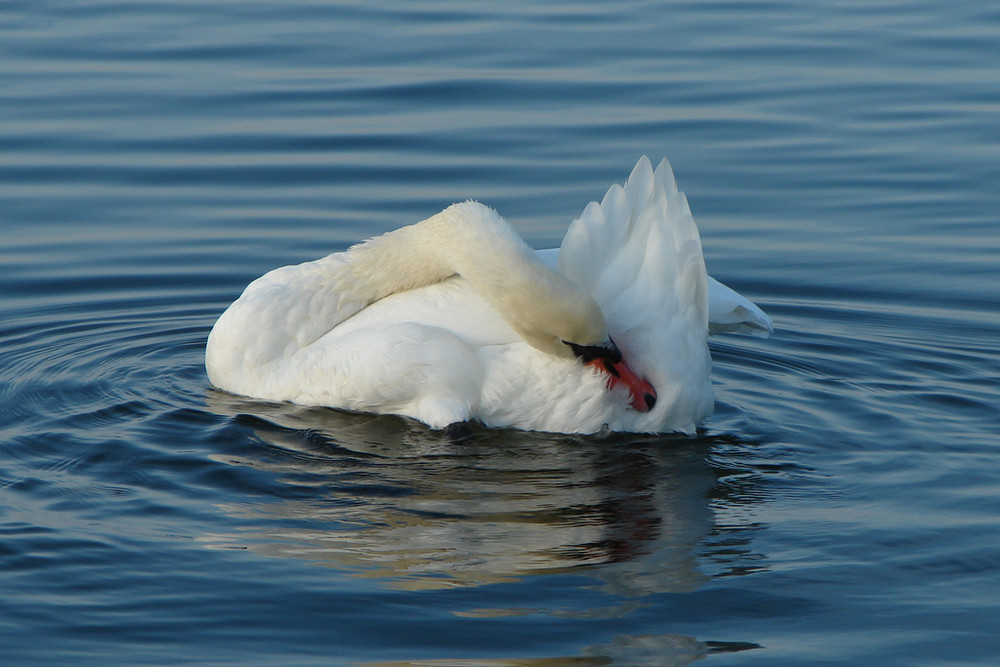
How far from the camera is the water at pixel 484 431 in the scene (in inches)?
222

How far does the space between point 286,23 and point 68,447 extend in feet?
33.6

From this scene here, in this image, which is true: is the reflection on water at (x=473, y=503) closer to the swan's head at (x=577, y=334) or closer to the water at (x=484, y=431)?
the water at (x=484, y=431)

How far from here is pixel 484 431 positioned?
773 centimetres

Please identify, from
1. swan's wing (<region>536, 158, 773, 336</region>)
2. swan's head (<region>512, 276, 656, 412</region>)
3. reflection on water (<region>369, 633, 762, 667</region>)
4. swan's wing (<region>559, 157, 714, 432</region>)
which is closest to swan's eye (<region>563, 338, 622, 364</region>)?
swan's head (<region>512, 276, 656, 412</region>)

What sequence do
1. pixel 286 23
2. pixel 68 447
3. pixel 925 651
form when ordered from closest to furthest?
pixel 925 651
pixel 68 447
pixel 286 23

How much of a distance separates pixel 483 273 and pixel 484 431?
2.57 feet

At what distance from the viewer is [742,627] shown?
5.53 m

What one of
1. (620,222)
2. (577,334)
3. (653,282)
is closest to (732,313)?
(653,282)

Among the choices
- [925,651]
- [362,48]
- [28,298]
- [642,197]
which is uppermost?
[362,48]

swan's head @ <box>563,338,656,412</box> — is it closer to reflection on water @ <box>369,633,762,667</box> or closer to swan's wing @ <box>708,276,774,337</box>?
swan's wing @ <box>708,276,774,337</box>

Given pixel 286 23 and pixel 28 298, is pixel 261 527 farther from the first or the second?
pixel 286 23

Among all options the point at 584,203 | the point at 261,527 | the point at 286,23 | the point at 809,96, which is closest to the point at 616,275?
the point at 261,527

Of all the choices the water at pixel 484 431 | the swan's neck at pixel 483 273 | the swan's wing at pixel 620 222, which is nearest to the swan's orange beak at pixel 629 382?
the swan's neck at pixel 483 273

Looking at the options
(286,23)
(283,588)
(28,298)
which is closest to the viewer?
(283,588)
